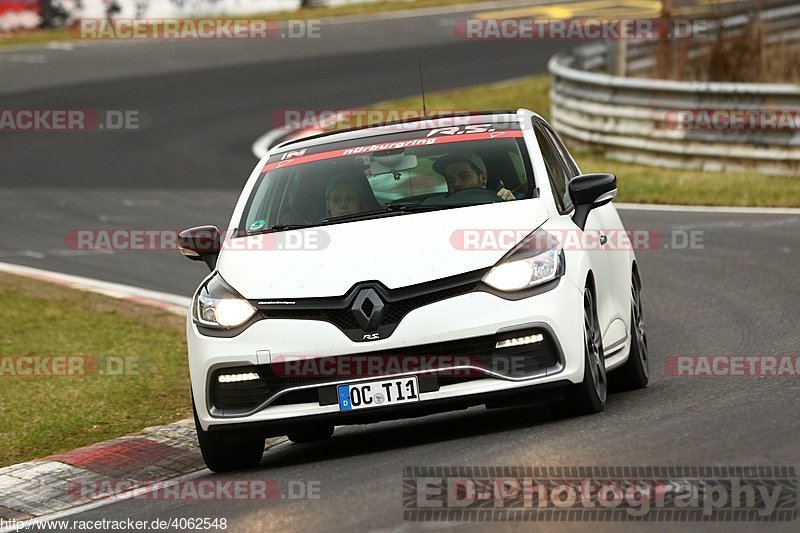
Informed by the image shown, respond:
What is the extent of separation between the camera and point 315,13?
140ft

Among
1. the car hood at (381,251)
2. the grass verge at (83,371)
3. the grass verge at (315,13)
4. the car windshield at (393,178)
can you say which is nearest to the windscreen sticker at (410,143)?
the car windshield at (393,178)

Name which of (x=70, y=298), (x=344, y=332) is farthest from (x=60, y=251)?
(x=344, y=332)

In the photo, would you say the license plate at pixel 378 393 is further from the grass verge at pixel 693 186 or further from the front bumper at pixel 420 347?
the grass verge at pixel 693 186

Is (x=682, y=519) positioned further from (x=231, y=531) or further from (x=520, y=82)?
(x=520, y=82)

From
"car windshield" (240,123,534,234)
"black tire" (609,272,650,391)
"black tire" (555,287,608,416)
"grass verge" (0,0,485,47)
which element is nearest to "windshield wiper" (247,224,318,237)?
"car windshield" (240,123,534,234)

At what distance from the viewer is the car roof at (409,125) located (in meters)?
9.52

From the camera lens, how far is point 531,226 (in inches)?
322

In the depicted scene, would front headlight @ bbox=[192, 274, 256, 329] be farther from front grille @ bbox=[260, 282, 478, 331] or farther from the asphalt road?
the asphalt road

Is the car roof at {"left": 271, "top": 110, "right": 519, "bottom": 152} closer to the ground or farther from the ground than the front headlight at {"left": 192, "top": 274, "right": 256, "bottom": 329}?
farther from the ground

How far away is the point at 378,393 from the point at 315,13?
35651 mm

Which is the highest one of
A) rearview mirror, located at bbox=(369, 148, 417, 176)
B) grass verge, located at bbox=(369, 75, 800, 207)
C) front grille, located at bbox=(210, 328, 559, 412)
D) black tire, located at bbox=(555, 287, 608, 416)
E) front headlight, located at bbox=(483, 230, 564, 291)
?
rearview mirror, located at bbox=(369, 148, 417, 176)

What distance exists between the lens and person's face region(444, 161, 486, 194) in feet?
28.9

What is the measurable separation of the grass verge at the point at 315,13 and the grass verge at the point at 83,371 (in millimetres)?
23806

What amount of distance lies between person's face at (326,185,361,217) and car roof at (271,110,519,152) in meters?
0.69
